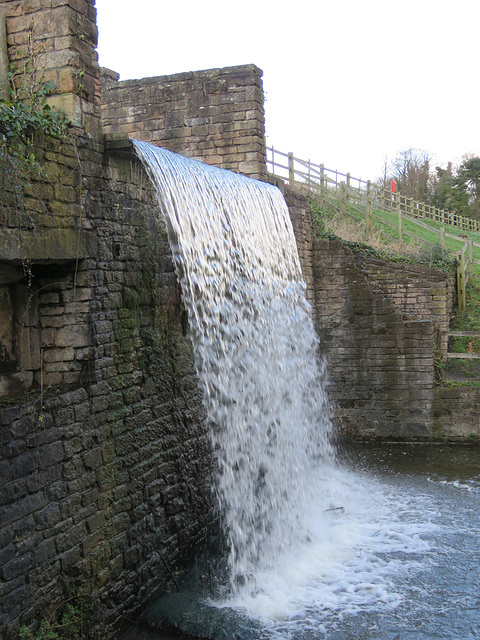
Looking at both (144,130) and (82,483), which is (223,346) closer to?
(82,483)

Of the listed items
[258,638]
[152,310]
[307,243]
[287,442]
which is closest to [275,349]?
[287,442]

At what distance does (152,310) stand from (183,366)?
0.87 metres

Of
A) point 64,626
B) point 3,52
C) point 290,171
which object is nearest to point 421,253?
point 290,171

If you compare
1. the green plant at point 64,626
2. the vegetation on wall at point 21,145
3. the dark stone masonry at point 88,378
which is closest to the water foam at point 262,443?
the dark stone masonry at point 88,378

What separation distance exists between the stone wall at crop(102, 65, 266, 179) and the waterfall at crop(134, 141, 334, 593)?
2.94 ft

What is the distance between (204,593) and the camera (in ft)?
17.8

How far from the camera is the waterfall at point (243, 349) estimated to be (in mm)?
6020

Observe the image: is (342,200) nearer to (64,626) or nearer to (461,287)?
(461,287)

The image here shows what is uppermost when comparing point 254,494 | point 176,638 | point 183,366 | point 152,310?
point 152,310

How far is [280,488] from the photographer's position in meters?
7.27

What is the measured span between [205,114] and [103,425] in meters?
5.79

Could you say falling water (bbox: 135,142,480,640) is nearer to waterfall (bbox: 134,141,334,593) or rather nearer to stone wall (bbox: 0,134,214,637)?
waterfall (bbox: 134,141,334,593)

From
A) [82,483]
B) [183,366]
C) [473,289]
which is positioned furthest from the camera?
[473,289]

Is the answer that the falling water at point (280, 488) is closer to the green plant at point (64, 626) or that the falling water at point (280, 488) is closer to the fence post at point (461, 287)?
the green plant at point (64, 626)
